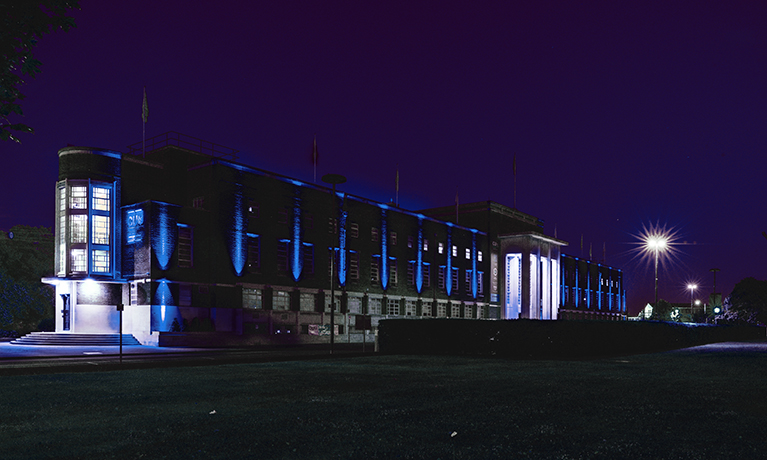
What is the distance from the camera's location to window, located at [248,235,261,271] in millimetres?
51350

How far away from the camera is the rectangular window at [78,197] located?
Result: 46.6 metres

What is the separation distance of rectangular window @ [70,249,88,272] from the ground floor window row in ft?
40.2

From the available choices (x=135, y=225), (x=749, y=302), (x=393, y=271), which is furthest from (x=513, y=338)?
(x=749, y=302)

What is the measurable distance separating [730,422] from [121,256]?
151ft

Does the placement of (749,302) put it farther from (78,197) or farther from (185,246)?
(78,197)

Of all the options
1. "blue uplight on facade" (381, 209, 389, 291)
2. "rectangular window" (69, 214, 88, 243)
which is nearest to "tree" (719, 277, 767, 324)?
"blue uplight on facade" (381, 209, 389, 291)

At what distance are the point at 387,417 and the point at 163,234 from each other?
39.9 metres

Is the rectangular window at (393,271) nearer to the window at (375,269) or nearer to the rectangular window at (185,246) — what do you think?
the window at (375,269)

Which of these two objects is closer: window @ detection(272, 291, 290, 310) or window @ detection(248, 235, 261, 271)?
window @ detection(248, 235, 261, 271)

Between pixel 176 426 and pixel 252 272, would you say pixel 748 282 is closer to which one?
pixel 252 272

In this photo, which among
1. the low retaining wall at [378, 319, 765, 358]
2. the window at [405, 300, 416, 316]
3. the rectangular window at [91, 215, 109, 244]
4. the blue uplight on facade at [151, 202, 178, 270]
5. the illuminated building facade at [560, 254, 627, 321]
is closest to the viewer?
the low retaining wall at [378, 319, 765, 358]

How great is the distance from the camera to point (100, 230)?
47.1m

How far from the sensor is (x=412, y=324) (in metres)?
30.0

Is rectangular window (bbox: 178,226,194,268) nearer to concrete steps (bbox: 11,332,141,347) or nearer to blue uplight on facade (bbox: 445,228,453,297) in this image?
concrete steps (bbox: 11,332,141,347)
